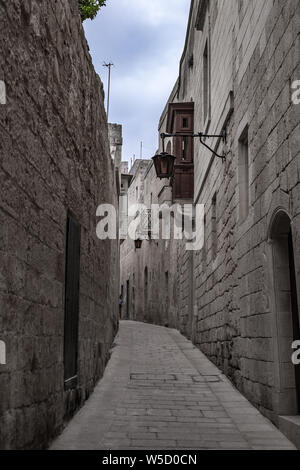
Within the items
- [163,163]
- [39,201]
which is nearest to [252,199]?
[39,201]

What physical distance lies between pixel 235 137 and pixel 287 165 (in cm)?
265

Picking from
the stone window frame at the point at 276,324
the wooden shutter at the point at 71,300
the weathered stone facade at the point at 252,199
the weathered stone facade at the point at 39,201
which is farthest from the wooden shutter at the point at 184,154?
the wooden shutter at the point at 71,300

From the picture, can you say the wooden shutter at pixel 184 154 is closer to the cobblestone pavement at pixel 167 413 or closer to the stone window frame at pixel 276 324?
the cobblestone pavement at pixel 167 413

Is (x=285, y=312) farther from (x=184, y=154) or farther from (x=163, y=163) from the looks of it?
(x=184, y=154)

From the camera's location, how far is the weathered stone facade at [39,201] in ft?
10.7

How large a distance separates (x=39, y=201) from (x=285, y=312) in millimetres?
2812

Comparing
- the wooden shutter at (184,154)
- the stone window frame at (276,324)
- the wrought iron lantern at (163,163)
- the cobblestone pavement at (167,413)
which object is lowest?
the cobblestone pavement at (167,413)

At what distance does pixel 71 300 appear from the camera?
5.34 m

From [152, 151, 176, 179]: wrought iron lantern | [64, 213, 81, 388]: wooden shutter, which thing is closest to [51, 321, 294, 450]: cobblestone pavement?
[64, 213, 81, 388]: wooden shutter

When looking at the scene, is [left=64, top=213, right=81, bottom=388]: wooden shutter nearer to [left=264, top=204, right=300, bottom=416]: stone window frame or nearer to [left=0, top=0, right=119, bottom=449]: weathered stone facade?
[left=0, top=0, right=119, bottom=449]: weathered stone facade

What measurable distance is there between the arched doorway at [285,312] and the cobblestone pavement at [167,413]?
1.21 ft

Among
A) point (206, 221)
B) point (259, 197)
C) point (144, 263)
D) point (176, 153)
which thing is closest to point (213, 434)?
point (259, 197)

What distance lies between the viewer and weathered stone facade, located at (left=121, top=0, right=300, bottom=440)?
5.03m

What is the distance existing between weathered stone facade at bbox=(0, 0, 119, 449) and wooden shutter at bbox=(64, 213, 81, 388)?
0.18m
